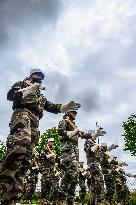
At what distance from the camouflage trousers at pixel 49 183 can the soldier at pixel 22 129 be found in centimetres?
750

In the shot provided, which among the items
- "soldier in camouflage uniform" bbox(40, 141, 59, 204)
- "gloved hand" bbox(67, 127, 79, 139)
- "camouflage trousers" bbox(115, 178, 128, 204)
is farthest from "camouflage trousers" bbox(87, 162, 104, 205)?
"gloved hand" bbox(67, 127, 79, 139)

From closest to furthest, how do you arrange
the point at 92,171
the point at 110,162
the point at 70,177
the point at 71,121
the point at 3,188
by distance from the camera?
the point at 3,188, the point at 70,177, the point at 71,121, the point at 92,171, the point at 110,162

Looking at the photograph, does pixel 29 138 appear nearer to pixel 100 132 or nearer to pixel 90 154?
pixel 100 132

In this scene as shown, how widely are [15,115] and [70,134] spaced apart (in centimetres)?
353

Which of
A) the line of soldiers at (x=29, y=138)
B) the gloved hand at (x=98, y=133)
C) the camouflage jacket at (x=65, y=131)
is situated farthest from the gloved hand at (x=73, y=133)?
the gloved hand at (x=98, y=133)

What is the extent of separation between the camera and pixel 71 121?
978 cm

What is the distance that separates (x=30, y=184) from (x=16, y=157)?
11.1 metres

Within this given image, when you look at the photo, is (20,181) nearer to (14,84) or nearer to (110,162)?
(14,84)

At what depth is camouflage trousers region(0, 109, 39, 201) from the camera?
16.2 ft

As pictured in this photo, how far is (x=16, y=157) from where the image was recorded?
514cm

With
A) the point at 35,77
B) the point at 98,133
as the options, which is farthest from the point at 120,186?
the point at 35,77

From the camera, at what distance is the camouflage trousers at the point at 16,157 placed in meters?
4.93

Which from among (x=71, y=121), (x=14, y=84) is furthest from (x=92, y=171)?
(x=14, y=84)

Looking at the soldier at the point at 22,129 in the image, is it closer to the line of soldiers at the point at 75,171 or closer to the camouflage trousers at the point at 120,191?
the line of soldiers at the point at 75,171
